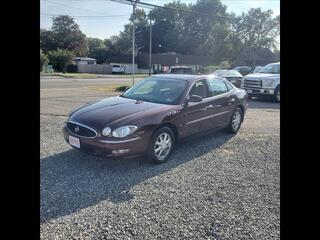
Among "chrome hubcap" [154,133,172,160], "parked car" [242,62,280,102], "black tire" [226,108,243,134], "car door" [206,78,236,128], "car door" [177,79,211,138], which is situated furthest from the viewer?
"parked car" [242,62,280,102]

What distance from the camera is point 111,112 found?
534cm

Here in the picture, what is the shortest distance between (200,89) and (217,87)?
69 cm

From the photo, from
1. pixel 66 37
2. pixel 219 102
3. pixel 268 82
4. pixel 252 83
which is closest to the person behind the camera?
pixel 219 102

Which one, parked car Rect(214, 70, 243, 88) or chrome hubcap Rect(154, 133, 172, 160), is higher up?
parked car Rect(214, 70, 243, 88)

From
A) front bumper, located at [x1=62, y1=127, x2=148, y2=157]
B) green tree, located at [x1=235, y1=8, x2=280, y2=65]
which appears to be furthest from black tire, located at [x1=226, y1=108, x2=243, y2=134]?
green tree, located at [x1=235, y1=8, x2=280, y2=65]

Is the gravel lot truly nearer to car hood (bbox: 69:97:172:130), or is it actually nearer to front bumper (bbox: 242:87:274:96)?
car hood (bbox: 69:97:172:130)

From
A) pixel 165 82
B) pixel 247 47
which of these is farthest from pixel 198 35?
pixel 165 82

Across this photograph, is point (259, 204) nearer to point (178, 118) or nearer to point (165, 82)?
point (178, 118)

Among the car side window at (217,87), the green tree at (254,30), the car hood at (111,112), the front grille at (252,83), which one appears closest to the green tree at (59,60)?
the green tree at (254,30)

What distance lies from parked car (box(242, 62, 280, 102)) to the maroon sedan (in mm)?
7850

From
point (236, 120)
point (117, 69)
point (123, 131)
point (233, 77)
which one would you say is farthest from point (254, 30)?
point (123, 131)

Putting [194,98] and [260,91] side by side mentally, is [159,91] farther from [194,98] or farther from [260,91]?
[260,91]

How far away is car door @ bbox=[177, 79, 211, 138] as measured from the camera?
5.91m

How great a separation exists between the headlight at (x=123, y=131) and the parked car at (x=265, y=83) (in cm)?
1065
